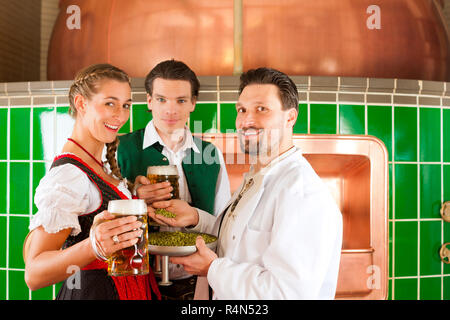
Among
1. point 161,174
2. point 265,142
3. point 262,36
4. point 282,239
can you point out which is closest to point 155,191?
point 161,174

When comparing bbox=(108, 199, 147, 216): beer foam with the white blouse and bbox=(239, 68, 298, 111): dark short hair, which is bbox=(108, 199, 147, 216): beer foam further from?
bbox=(239, 68, 298, 111): dark short hair

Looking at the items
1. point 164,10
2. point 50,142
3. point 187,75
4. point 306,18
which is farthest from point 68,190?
point 306,18

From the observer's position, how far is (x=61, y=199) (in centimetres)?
128

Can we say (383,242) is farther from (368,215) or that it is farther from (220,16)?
(220,16)

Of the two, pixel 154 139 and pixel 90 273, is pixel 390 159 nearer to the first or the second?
pixel 154 139

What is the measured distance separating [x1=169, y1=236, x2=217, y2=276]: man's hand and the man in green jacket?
507 mm

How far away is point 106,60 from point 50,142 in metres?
0.61

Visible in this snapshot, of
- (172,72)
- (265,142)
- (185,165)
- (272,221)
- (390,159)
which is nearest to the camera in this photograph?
(272,221)

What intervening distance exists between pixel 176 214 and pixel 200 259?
0.35 meters

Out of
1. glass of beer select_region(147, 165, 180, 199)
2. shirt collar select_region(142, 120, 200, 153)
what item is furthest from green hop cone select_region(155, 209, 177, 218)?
shirt collar select_region(142, 120, 200, 153)

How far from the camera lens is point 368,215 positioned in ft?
7.29

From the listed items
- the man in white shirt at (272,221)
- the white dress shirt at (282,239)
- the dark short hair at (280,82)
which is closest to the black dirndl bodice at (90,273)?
the man in white shirt at (272,221)

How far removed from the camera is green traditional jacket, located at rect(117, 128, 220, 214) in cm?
193

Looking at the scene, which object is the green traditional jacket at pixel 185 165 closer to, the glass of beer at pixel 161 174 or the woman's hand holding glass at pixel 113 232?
the glass of beer at pixel 161 174
